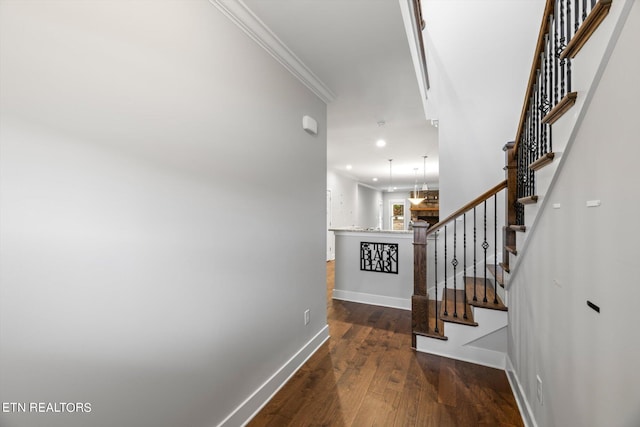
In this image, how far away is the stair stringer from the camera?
2.26 m

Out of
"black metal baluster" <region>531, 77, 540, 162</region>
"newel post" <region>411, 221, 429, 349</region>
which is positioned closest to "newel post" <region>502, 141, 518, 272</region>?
"black metal baluster" <region>531, 77, 540, 162</region>

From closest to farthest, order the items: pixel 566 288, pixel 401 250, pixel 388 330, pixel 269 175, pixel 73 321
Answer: pixel 73 321 → pixel 566 288 → pixel 269 175 → pixel 388 330 → pixel 401 250

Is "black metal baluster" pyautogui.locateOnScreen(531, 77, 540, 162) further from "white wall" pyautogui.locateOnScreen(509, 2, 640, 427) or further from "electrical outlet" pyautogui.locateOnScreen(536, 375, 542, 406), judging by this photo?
"electrical outlet" pyautogui.locateOnScreen(536, 375, 542, 406)

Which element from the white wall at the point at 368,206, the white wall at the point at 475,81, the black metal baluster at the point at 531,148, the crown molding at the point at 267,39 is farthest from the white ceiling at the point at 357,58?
the white wall at the point at 368,206

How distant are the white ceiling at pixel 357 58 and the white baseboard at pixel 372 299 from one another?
2442 millimetres

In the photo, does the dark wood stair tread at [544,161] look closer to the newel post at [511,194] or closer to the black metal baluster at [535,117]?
the black metal baluster at [535,117]

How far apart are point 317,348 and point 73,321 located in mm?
2047

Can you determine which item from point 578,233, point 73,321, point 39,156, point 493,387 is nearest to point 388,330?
point 493,387

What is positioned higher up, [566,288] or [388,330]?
[566,288]

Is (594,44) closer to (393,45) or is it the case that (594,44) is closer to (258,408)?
(393,45)

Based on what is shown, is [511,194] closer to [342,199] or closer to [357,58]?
[357,58]

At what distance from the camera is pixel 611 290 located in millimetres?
822

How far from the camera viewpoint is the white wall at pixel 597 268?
0.74 m

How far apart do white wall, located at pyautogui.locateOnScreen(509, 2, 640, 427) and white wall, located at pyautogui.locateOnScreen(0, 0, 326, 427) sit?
1.60m
